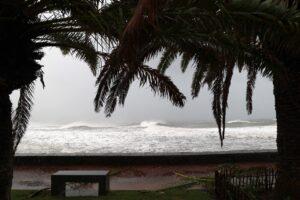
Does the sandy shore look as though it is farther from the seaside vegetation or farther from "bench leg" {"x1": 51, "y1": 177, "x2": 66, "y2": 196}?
the seaside vegetation

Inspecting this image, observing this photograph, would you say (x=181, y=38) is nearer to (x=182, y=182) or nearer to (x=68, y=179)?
(x=68, y=179)

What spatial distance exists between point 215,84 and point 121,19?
141 inches

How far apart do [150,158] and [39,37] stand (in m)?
7.34

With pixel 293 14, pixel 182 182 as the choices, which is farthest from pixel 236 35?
pixel 182 182

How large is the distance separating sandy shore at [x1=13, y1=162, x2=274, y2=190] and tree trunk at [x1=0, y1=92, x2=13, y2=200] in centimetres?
390

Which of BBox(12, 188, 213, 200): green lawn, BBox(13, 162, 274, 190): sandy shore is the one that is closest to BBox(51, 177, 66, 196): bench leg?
BBox(12, 188, 213, 200): green lawn

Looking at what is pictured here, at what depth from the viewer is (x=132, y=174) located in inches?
525

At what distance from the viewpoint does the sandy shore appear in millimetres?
11833

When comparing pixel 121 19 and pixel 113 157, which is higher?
pixel 121 19

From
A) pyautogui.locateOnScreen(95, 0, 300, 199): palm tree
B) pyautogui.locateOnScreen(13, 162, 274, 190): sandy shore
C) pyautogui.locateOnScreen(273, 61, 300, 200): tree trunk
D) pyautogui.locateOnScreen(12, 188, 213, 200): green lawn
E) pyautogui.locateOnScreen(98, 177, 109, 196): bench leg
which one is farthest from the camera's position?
pyautogui.locateOnScreen(13, 162, 274, 190): sandy shore

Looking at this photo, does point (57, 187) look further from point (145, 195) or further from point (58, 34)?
point (58, 34)

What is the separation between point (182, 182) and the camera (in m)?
11.8

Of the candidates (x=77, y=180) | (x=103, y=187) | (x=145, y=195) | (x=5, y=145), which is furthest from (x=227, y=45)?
(x=77, y=180)

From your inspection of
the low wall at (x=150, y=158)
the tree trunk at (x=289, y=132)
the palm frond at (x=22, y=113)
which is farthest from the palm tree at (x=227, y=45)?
the low wall at (x=150, y=158)
